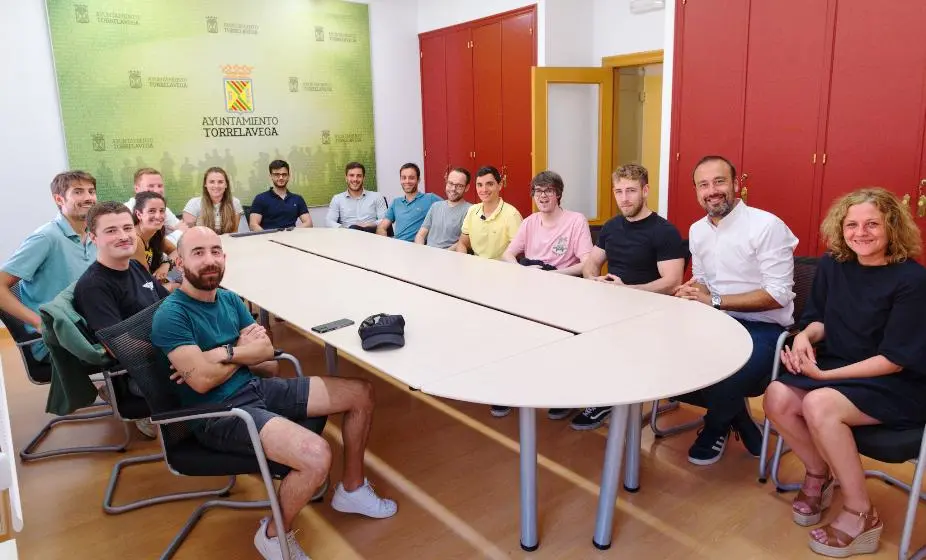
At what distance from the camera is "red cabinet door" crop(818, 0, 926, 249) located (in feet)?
11.6

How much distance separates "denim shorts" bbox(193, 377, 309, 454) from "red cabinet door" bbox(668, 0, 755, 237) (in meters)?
3.29

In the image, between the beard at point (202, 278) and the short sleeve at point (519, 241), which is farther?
the short sleeve at point (519, 241)

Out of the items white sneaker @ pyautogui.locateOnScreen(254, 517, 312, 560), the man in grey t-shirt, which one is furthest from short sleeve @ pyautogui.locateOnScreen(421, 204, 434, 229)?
white sneaker @ pyautogui.locateOnScreen(254, 517, 312, 560)

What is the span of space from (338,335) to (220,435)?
0.50 m

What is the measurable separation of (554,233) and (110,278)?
2.25 meters

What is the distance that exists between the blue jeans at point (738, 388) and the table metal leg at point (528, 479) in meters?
0.83

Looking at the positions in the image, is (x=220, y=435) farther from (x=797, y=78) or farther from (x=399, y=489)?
(x=797, y=78)

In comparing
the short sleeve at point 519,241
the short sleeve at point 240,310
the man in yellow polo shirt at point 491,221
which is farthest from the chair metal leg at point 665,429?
the short sleeve at point 240,310

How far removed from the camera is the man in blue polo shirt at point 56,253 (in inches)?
121

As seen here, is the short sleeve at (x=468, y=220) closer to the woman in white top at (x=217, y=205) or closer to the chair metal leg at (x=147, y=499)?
the woman in white top at (x=217, y=205)

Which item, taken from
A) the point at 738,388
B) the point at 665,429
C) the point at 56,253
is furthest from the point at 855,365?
the point at 56,253

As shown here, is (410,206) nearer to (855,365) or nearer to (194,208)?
(194,208)

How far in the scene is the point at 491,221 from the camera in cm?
424

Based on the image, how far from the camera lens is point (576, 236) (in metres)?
3.69
